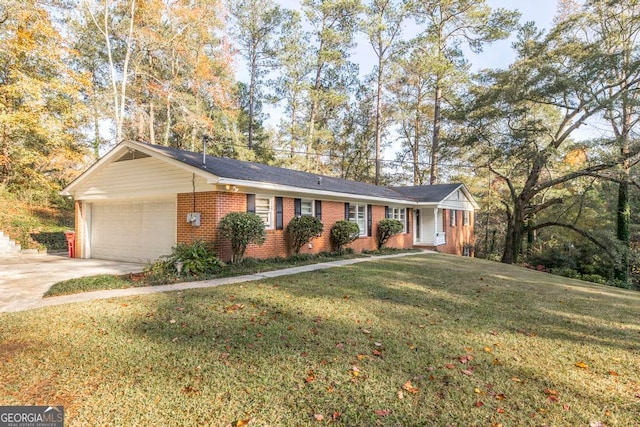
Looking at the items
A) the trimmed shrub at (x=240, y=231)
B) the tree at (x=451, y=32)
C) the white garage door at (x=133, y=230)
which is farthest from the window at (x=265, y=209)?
the tree at (x=451, y=32)

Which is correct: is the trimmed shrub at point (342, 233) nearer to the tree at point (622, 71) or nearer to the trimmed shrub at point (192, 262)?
the trimmed shrub at point (192, 262)

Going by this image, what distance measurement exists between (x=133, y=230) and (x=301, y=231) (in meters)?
5.82

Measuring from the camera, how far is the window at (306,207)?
12.0 metres

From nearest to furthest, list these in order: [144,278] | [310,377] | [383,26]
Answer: [310,377], [144,278], [383,26]

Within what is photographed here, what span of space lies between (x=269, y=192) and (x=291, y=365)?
767cm

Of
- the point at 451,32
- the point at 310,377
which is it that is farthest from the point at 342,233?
the point at 451,32

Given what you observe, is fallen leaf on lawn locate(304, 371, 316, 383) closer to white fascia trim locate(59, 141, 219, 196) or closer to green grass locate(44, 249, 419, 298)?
green grass locate(44, 249, 419, 298)

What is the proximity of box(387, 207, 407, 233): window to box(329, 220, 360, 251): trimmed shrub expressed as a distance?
4.18 meters

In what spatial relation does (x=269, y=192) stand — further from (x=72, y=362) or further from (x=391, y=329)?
(x=72, y=362)

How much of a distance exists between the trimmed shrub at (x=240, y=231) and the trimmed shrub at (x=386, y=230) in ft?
24.6

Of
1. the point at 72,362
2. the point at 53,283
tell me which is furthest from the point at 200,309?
the point at 53,283

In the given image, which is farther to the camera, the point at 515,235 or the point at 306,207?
the point at 515,235

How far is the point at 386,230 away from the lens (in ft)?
50.3

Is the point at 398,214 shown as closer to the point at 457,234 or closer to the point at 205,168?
the point at 457,234
